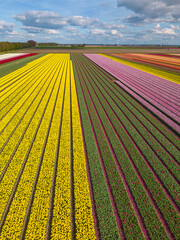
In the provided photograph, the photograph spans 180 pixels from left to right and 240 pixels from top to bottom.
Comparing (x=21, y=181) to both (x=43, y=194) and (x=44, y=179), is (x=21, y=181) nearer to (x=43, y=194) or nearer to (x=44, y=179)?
(x=44, y=179)

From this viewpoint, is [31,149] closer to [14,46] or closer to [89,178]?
[89,178]

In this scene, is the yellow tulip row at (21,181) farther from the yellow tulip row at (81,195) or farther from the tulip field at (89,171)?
the yellow tulip row at (81,195)

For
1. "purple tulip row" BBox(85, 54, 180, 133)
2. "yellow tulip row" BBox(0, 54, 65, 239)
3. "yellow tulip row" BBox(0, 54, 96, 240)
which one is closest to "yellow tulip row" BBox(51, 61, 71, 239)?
"yellow tulip row" BBox(0, 54, 96, 240)

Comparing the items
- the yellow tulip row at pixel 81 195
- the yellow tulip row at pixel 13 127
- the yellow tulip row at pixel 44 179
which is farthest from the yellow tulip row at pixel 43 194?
the yellow tulip row at pixel 13 127

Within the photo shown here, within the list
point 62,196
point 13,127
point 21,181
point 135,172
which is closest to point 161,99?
point 135,172

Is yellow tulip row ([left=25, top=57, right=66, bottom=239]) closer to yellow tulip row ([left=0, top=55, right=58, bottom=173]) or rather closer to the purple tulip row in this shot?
yellow tulip row ([left=0, top=55, right=58, bottom=173])

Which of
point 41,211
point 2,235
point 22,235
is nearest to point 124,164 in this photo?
point 41,211
